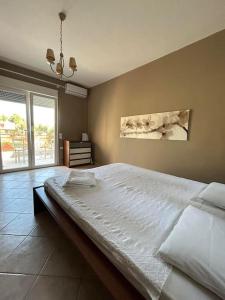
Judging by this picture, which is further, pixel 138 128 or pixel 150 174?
pixel 138 128

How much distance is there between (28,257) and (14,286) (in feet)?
0.84

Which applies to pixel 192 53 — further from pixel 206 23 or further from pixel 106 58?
pixel 106 58

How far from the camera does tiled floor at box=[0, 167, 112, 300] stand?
3.40ft

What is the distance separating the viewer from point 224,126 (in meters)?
2.17

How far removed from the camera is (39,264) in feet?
4.09

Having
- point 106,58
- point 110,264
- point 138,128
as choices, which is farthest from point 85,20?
point 110,264

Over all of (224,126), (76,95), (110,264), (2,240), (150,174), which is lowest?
(2,240)

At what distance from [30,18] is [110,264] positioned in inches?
114

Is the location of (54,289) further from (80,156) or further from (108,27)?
(80,156)

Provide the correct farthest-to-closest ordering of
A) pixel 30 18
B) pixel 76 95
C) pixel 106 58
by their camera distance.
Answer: pixel 76 95 → pixel 106 58 → pixel 30 18

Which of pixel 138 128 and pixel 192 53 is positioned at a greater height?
pixel 192 53

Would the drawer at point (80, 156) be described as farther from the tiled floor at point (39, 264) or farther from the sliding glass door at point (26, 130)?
the tiled floor at point (39, 264)

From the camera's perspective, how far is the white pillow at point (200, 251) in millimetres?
625

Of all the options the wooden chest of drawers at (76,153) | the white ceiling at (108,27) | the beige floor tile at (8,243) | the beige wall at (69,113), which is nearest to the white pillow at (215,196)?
the beige floor tile at (8,243)
